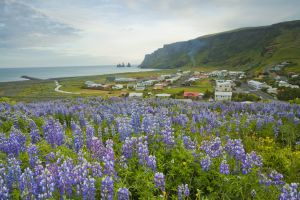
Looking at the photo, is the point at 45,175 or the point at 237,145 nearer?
the point at 45,175

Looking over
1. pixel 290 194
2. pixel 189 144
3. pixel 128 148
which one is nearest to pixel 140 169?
pixel 128 148

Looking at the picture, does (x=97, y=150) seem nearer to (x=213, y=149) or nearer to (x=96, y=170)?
(x=96, y=170)

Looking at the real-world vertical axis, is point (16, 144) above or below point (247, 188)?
above

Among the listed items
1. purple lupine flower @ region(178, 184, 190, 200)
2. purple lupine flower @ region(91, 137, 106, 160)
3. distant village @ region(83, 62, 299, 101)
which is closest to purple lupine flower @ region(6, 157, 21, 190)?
purple lupine flower @ region(91, 137, 106, 160)

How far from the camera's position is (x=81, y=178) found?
4.26 meters

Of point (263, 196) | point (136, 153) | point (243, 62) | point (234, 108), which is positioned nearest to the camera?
point (263, 196)

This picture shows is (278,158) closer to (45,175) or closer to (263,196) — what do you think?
(263,196)

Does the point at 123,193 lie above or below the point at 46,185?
below

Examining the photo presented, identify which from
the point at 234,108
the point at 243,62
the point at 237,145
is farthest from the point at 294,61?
the point at 237,145

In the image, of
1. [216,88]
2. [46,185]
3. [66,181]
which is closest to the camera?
[46,185]

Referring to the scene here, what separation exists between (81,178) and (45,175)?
1.87 ft

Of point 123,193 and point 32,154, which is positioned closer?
point 123,193

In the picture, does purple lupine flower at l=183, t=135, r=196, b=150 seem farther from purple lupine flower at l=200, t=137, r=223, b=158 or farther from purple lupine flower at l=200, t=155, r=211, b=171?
purple lupine flower at l=200, t=155, r=211, b=171

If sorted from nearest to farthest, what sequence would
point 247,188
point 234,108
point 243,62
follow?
point 247,188, point 234,108, point 243,62
